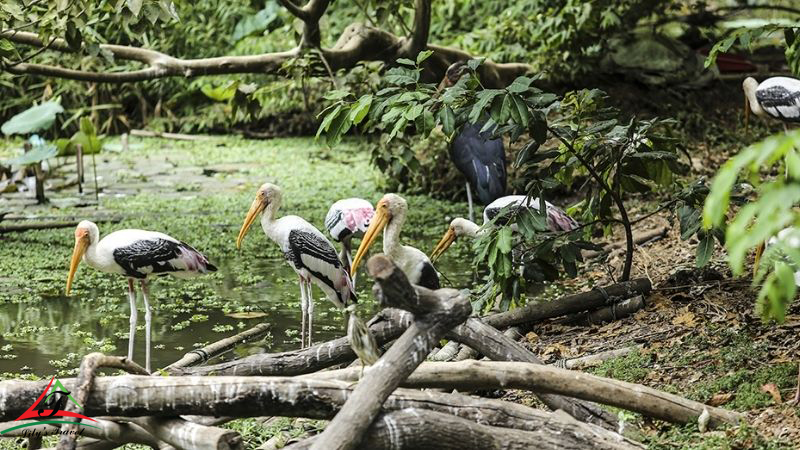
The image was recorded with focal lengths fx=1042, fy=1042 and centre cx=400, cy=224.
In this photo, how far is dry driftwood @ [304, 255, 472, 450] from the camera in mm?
3336

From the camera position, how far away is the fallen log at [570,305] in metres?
5.70

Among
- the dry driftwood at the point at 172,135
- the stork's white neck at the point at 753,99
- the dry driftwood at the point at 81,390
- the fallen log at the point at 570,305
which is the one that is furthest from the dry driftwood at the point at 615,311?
the dry driftwood at the point at 172,135

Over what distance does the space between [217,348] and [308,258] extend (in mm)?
705

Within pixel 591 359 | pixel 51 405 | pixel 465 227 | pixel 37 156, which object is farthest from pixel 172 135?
pixel 51 405

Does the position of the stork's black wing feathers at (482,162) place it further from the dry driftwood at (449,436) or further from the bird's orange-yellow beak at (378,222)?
the dry driftwood at (449,436)

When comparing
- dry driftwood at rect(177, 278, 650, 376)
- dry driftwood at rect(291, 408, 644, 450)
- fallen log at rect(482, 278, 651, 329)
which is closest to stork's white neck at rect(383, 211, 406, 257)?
fallen log at rect(482, 278, 651, 329)

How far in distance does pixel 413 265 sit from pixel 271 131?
35.0 feet

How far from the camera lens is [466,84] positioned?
5.18 metres

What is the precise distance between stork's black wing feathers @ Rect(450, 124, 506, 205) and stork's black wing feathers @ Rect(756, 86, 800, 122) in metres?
2.01

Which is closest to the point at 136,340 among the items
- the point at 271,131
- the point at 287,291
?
the point at 287,291

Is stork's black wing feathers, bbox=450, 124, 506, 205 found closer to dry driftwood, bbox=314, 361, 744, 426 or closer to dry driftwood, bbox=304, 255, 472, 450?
dry driftwood, bbox=314, 361, 744, 426

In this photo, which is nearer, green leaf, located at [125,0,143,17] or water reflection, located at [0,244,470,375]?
water reflection, located at [0,244,470,375]

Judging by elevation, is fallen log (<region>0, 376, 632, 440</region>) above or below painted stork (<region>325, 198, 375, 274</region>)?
above

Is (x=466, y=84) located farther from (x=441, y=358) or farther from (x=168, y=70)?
(x=168, y=70)
